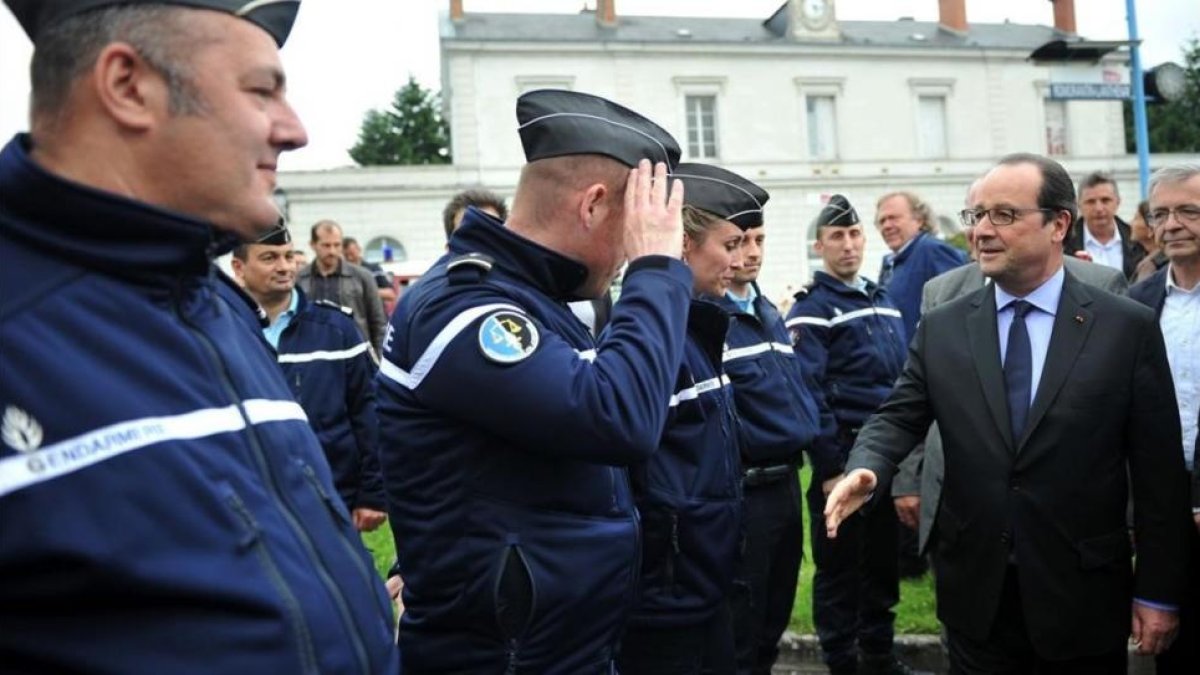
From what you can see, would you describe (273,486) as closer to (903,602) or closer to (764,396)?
(764,396)

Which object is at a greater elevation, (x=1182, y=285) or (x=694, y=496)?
(x=1182, y=285)

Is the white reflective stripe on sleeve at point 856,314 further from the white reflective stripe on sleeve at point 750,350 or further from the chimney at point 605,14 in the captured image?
the chimney at point 605,14

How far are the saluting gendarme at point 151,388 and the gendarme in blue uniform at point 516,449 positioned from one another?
0.54 metres

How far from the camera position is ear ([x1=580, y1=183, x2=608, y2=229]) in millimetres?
2447

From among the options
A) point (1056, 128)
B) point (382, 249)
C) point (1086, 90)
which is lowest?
point (1086, 90)

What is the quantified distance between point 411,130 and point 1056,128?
36.9m

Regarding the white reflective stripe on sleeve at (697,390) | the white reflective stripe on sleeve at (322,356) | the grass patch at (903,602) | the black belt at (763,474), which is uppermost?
the white reflective stripe on sleeve at (322,356)

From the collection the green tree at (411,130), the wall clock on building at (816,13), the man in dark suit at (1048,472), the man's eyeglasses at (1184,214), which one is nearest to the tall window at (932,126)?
the wall clock on building at (816,13)

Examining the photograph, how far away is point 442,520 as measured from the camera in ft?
7.59

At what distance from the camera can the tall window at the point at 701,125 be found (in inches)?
1484

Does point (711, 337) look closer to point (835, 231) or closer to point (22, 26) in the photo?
point (22, 26)

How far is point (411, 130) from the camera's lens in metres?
62.0

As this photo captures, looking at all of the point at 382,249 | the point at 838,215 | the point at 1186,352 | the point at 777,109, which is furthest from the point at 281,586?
the point at 777,109

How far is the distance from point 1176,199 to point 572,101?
2695 millimetres
